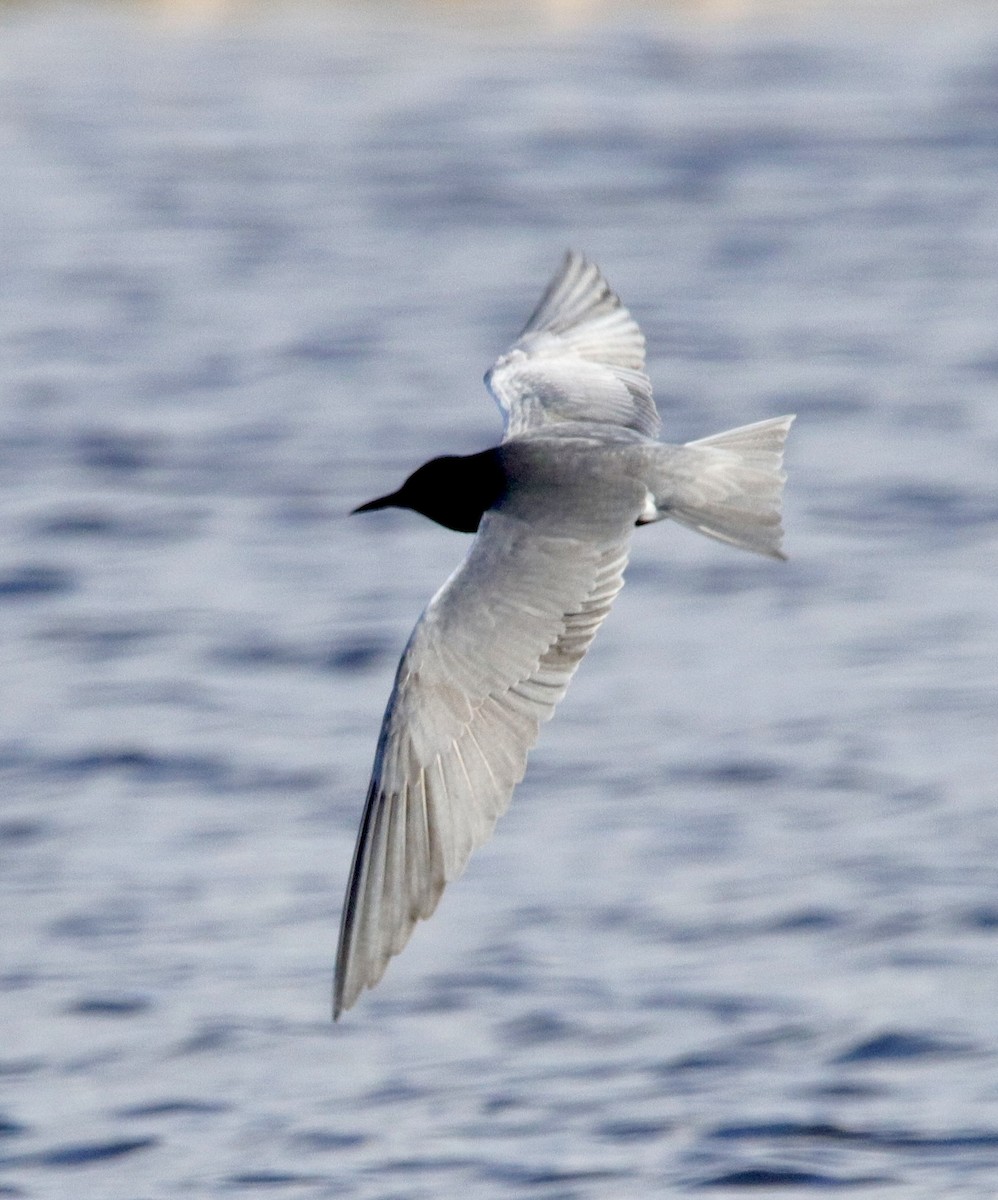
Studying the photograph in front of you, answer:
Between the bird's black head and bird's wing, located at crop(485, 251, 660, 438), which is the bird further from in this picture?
bird's wing, located at crop(485, 251, 660, 438)

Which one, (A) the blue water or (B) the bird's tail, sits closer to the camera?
(B) the bird's tail

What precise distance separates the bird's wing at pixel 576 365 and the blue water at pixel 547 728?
1.57 meters

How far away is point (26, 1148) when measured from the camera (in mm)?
6012

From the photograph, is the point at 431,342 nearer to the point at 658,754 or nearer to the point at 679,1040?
the point at 658,754

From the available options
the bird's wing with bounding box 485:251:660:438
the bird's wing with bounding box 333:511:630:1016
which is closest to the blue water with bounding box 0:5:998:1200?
the bird's wing with bounding box 333:511:630:1016

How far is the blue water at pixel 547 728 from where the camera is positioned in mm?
6148

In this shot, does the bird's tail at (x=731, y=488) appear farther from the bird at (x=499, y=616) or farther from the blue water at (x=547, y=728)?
the blue water at (x=547, y=728)

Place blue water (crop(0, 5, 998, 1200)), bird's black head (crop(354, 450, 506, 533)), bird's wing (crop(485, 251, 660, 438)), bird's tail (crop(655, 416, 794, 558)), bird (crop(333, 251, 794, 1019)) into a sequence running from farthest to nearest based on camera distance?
blue water (crop(0, 5, 998, 1200)) < bird's wing (crop(485, 251, 660, 438)) < bird's black head (crop(354, 450, 506, 533)) < bird's tail (crop(655, 416, 794, 558)) < bird (crop(333, 251, 794, 1019))

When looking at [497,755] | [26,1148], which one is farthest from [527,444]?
[26,1148]

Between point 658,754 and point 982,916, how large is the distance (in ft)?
4.73

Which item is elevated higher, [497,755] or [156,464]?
[497,755]

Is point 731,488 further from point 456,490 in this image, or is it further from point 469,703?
point 469,703

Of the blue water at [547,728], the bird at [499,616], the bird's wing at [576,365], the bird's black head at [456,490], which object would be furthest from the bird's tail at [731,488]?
the blue water at [547,728]

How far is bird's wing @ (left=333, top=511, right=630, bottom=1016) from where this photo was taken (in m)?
4.48
